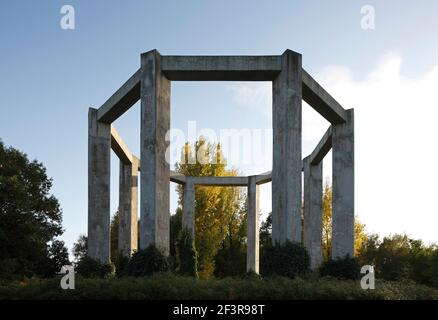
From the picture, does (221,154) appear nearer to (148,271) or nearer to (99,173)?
(99,173)

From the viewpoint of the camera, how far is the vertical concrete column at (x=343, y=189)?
2197 centimetres

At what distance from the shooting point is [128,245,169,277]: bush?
57.4 feet

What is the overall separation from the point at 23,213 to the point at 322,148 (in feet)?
54.9

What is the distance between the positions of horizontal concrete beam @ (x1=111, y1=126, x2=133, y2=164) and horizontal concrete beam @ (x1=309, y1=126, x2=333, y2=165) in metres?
10.2

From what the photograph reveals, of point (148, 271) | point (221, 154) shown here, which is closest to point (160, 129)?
point (148, 271)

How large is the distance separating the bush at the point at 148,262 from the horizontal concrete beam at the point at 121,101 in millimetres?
6516

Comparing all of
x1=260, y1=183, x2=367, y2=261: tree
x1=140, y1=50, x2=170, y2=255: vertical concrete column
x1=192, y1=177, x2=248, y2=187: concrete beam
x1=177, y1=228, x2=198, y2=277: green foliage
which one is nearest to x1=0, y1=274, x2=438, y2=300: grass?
x1=140, y1=50, x2=170, y2=255: vertical concrete column

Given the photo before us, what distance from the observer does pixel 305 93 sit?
20797 millimetres

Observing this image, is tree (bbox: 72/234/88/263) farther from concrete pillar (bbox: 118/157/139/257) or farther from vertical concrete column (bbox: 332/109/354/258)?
vertical concrete column (bbox: 332/109/354/258)

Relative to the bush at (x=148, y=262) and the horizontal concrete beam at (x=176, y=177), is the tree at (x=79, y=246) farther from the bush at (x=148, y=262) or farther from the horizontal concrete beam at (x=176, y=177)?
the bush at (x=148, y=262)

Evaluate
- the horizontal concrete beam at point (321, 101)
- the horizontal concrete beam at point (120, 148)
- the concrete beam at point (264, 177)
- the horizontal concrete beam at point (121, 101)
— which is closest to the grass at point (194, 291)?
the horizontal concrete beam at point (121, 101)

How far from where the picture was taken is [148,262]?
17.5 meters

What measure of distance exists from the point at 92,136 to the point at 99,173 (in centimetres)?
175

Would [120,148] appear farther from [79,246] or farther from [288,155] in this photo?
[79,246]
